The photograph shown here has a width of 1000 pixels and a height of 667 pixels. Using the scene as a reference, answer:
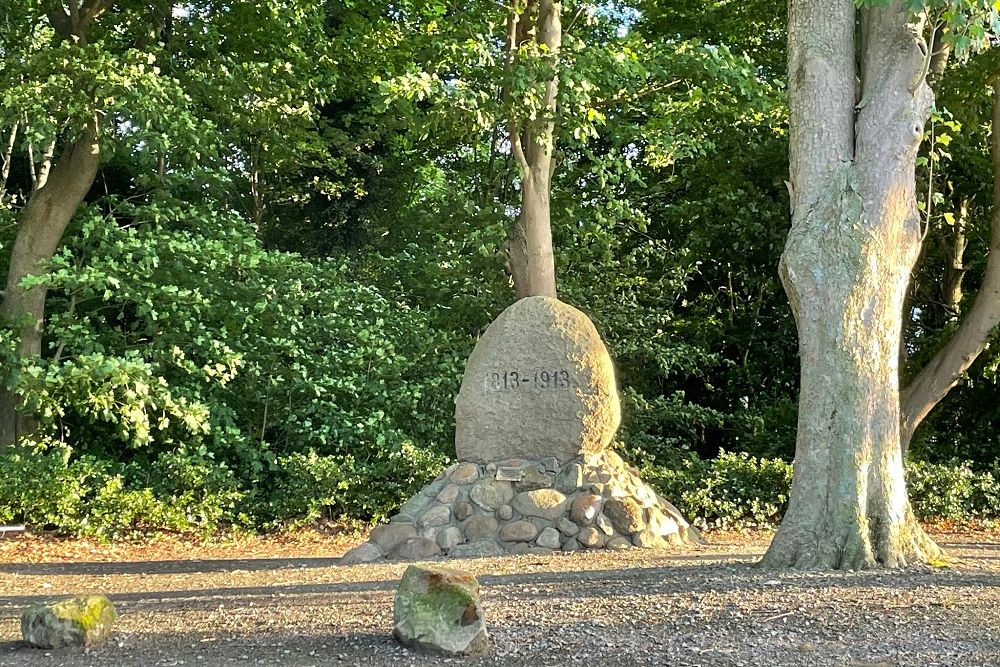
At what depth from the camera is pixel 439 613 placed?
5.01m

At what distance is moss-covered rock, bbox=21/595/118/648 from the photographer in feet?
17.2

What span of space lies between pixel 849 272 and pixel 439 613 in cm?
370

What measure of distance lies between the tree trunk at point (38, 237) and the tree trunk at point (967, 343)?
35.1ft

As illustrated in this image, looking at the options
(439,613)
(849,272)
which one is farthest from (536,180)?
(439,613)

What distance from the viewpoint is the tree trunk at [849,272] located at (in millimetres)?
6684

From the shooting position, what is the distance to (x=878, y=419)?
6.74 meters

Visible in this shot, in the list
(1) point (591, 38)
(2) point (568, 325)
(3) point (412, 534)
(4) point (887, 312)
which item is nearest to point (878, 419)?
(4) point (887, 312)

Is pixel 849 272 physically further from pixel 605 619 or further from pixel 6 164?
pixel 6 164

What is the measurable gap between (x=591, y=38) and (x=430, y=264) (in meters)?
5.91

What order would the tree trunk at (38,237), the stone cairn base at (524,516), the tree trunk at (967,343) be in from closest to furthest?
1. the stone cairn base at (524,516)
2. the tree trunk at (38,237)
3. the tree trunk at (967,343)

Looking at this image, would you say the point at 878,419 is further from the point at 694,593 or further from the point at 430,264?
the point at 430,264

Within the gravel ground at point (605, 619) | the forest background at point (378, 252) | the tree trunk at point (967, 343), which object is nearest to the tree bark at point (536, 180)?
the forest background at point (378, 252)

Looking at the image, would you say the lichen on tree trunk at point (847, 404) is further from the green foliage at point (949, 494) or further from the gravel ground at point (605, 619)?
the green foliage at point (949, 494)

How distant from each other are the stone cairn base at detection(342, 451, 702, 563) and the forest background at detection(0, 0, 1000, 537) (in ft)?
8.14
